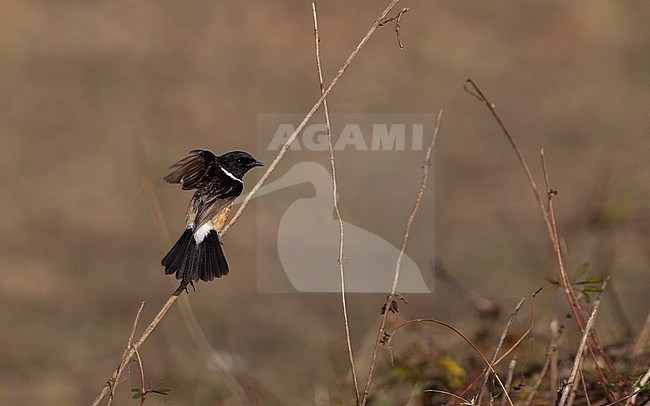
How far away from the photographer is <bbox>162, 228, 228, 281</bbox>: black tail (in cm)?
267

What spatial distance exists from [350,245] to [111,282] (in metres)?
1.86

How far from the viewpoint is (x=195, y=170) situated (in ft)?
9.00

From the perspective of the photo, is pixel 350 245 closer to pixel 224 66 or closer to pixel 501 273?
pixel 501 273

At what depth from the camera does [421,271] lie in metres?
7.05

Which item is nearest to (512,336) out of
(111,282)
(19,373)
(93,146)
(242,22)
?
(19,373)

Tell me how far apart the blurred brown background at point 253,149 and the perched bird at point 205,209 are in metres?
1.20

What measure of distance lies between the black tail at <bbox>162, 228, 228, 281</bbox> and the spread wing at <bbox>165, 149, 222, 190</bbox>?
17cm

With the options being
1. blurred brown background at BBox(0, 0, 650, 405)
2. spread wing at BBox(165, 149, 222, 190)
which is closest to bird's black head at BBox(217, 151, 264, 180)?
spread wing at BBox(165, 149, 222, 190)
